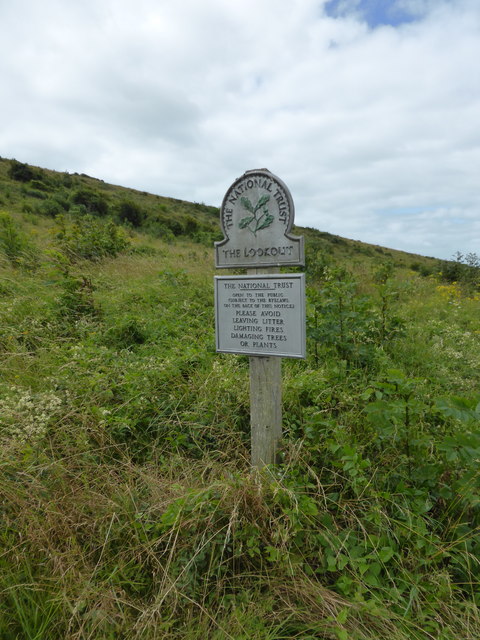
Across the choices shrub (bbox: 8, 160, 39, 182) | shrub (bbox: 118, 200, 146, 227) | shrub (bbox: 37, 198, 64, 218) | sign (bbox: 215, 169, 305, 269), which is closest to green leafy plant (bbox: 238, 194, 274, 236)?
sign (bbox: 215, 169, 305, 269)

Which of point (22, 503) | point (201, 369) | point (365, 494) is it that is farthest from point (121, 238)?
point (365, 494)

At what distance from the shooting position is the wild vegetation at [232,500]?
158 cm

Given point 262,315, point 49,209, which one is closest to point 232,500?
point 262,315

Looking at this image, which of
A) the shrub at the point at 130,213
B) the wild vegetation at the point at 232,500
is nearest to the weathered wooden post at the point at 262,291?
the wild vegetation at the point at 232,500

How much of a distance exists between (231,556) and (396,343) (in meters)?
3.53

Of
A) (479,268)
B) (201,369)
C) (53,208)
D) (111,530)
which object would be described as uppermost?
(53,208)

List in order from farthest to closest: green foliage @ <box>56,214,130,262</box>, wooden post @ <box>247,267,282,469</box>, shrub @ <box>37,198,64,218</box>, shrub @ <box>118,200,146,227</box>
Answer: shrub @ <box>118,200,146,227</box> → shrub @ <box>37,198,64,218</box> → green foliage @ <box>56,214,130,262</box> → wooden post @ <box>247,267,282,469</box>

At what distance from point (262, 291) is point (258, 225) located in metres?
0.43

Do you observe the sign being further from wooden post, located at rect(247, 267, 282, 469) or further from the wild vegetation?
the wild vegetation

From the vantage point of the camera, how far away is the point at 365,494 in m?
2.09

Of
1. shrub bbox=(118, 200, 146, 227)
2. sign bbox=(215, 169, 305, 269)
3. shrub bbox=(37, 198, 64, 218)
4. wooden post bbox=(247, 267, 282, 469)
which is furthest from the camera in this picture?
shrub bbox=(118, 200, 146, 227)

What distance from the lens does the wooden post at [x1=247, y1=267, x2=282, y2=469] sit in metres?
2.32

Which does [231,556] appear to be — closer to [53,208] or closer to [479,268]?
[479,268]

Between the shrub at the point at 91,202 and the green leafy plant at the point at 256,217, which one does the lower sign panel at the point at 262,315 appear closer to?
the green leafy plant at the point at 256,217
